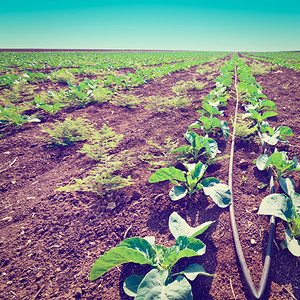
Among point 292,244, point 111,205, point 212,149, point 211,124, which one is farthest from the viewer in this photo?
point 211,124

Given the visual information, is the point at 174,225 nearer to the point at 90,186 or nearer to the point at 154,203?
the point at 154,203

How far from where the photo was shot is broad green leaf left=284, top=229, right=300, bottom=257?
48.0 inches

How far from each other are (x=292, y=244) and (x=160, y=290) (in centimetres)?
108

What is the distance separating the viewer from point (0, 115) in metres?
3.53

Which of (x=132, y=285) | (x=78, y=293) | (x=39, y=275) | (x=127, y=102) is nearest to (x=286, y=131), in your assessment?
(x=132, y=285)

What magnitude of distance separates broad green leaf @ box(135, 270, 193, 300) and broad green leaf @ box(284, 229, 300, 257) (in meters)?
0.87

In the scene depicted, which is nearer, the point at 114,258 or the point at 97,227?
the point at 114,258

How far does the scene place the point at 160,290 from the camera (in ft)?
3.25

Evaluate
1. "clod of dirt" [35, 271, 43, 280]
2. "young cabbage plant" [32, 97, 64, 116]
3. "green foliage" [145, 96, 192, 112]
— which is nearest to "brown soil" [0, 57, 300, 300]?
"clod of dirt" [35, 271, 43, 280]

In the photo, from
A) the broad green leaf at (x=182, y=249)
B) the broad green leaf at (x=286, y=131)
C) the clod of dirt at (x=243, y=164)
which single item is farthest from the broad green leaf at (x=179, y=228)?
the broad green leaf at (x=286, y=131)

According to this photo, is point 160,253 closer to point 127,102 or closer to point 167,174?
point 167,174

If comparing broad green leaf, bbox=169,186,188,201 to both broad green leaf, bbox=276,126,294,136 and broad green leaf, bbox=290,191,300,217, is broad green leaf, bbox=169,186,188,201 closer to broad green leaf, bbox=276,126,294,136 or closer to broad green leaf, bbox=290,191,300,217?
broad green leaf, bbox=290,191,300,217

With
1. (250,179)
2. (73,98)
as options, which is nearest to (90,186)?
(250,179)

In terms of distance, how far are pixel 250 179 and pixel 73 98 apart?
196 inches
